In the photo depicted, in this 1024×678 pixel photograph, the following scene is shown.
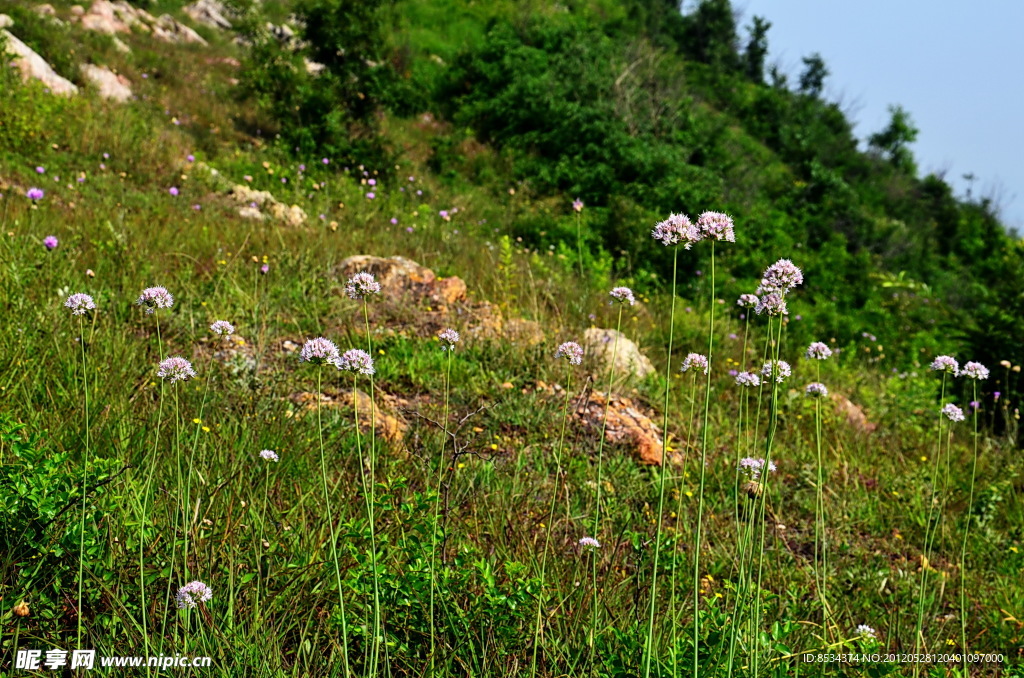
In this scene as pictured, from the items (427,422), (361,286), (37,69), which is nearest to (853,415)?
(427,422)

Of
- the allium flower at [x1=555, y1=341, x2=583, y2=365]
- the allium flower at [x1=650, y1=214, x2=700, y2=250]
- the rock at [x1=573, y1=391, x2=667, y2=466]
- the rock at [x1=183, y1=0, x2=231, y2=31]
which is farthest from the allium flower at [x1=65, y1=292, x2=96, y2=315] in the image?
the rock at [x1=183, y1=0, x2=231, y2=31]

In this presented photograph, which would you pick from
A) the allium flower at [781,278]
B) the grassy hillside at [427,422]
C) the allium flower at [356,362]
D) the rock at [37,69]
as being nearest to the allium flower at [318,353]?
the allium flower at [356,362]

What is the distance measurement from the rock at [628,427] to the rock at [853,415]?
5.68 feet

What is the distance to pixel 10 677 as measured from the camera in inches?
57.6

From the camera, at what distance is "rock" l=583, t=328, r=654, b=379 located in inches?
171

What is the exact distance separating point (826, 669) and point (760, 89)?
84.6 ft

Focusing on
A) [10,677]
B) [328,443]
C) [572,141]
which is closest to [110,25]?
[572,141]

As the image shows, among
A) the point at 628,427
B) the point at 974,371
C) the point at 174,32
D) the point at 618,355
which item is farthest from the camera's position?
the point at 174,32

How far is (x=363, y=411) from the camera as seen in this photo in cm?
326

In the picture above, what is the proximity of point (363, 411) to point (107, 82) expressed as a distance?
9.71 m

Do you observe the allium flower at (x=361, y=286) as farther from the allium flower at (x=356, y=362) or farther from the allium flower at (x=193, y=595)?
the allium flower at (x=193, y=595)

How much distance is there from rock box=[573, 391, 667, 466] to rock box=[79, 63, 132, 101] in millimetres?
8847

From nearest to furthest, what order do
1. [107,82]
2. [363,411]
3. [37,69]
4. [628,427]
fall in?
[363,411] → [628,427] → [37,69] → [107,82]

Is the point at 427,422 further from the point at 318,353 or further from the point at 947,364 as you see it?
the point at 947,364
